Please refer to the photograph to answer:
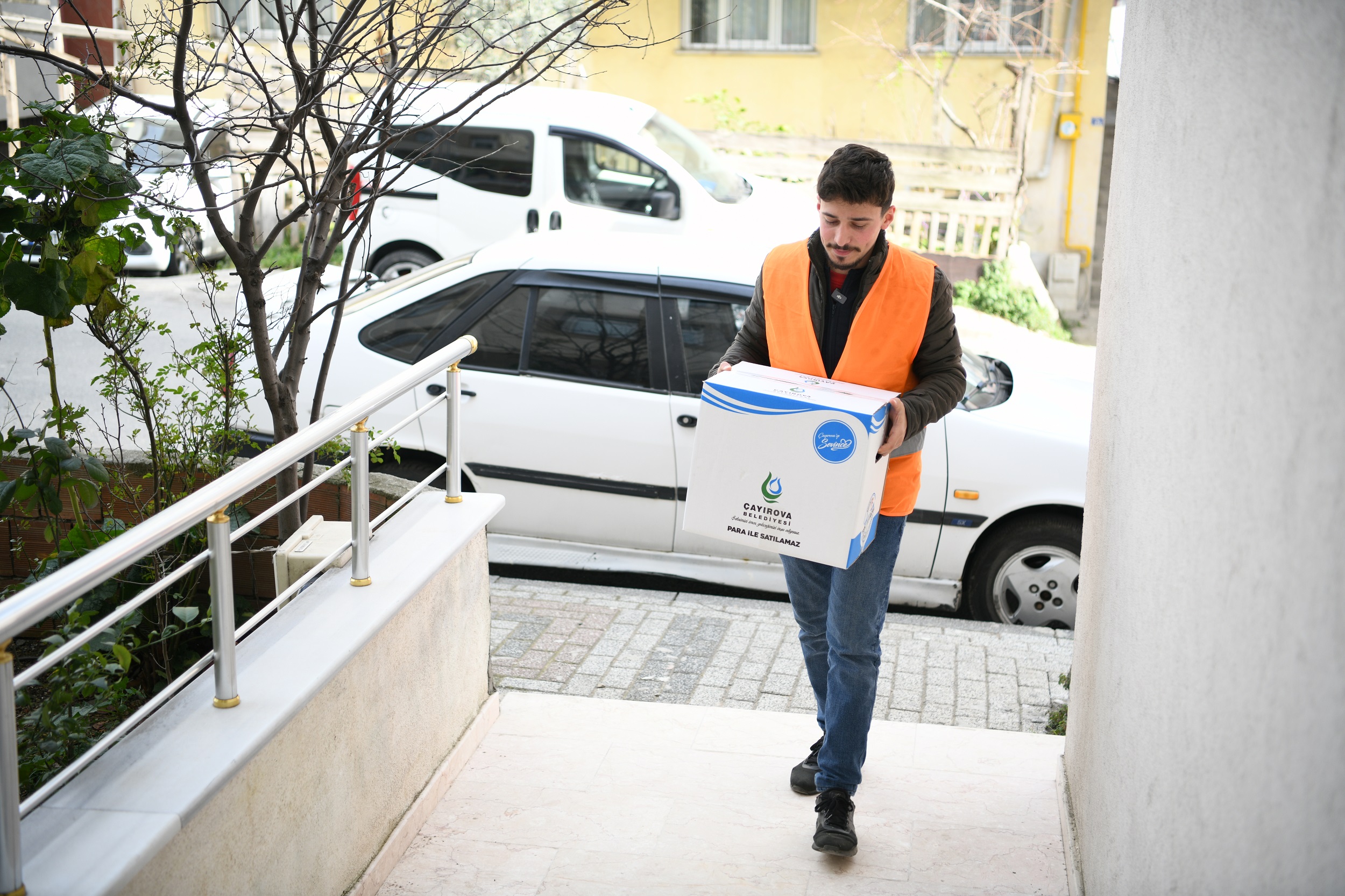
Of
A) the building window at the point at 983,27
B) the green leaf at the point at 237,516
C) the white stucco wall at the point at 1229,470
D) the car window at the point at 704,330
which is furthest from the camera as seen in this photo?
the building window at the point at 983,27

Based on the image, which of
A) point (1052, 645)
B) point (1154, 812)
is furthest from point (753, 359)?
point (1052, 645)

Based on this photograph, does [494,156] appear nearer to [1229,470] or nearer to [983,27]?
[983,27]

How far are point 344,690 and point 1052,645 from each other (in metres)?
3.15

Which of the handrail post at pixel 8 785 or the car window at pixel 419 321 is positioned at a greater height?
the car window at pixel 419 321

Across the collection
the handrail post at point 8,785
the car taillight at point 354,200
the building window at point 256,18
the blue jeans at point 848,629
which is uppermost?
the building window at point 256,18

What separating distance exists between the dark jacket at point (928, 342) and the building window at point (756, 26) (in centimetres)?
1241

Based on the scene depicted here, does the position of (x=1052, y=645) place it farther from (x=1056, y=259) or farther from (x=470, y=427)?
(x=1056, y=259)

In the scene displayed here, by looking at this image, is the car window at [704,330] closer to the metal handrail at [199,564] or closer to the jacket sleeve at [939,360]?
the metal handrail at [199,564]

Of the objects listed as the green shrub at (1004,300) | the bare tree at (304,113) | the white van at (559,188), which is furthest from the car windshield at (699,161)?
the bare tree at (304,113)

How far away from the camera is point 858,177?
114 inches

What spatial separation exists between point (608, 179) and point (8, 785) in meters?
8.30

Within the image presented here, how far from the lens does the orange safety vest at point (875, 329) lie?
3.02m

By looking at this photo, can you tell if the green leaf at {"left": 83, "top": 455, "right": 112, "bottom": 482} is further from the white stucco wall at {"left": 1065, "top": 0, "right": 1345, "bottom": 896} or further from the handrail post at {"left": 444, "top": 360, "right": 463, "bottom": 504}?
the white stucco wall at {"left": 1065, "top": 0, "right": 1345, "bottom": 896}

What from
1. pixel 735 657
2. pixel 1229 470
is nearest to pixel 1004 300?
pixel 735 657
